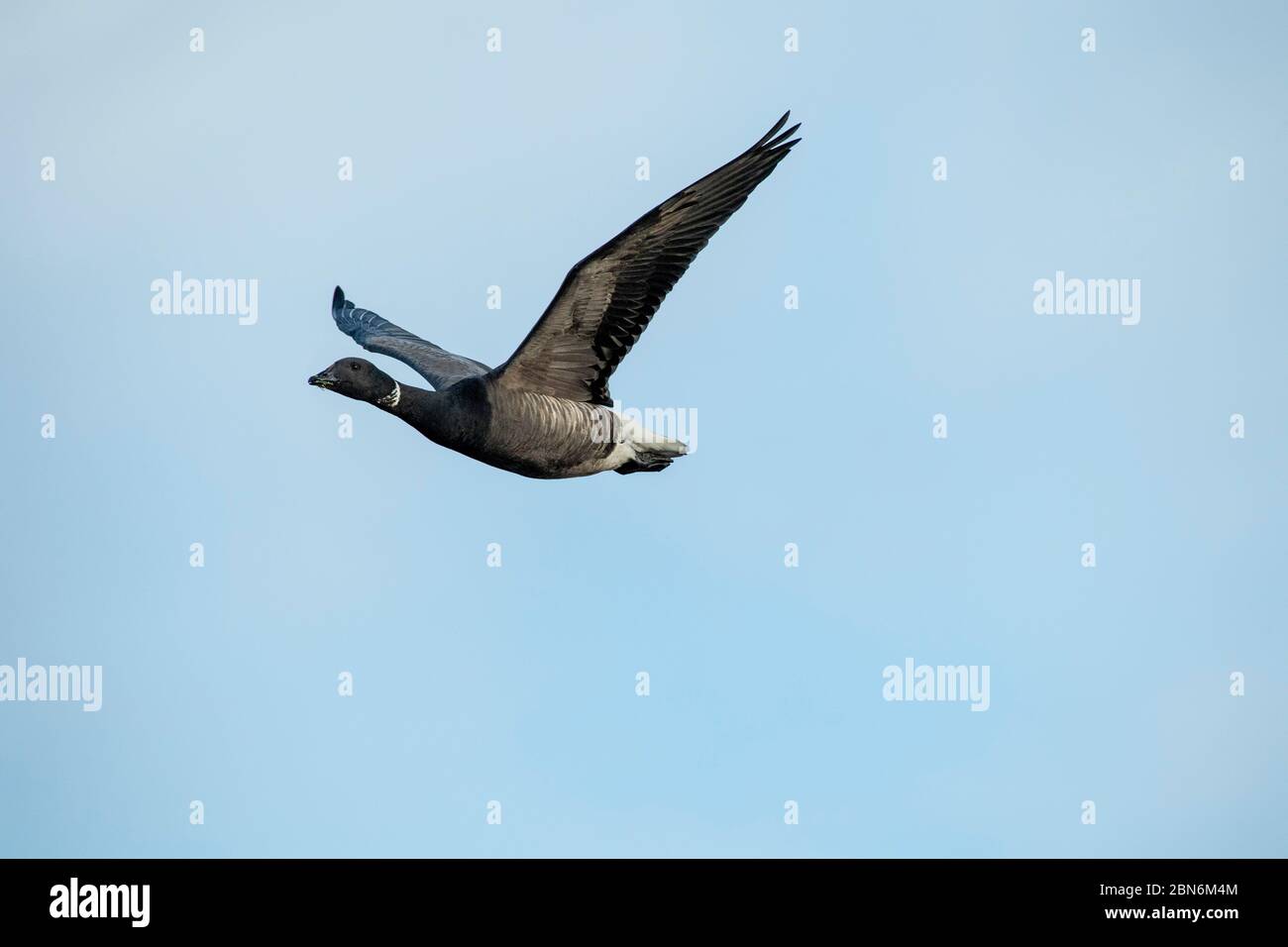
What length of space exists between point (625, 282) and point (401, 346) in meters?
4.97

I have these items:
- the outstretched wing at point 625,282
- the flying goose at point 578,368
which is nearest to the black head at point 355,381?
the flying goose at point 578,368

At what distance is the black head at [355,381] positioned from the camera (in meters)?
20.8

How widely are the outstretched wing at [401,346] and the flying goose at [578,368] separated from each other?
40.7 inches

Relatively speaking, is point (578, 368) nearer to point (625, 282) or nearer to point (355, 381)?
point (625, 282)

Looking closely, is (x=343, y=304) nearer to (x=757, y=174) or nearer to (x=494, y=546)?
(x=494, y=546)

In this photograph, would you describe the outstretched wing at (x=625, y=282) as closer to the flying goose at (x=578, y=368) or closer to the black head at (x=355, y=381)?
the flying goose at (x=578, y=368)

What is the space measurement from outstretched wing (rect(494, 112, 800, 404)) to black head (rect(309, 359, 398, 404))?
1.54 m

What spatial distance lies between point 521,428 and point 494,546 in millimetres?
5693

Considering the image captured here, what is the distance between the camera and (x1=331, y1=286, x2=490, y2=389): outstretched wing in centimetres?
2380

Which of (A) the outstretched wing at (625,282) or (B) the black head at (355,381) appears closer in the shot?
(B) the black head at (355,381)

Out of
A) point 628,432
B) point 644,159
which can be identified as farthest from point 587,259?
point 644,159

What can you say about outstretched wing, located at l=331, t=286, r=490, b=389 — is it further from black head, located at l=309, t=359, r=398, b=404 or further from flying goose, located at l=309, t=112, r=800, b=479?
black head, located at l=309, t=359, r=398, b=404

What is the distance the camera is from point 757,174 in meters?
21.6

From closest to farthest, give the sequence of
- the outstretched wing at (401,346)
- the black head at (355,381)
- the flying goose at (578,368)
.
Result: the black head at (355,381) → the flying goose at (578,368) → the outstretched wing at (401,346)
